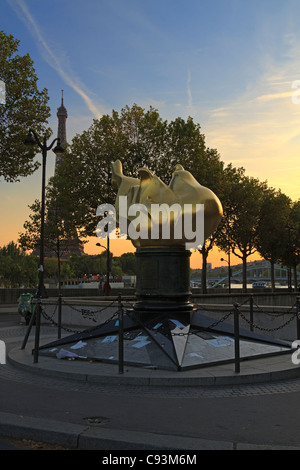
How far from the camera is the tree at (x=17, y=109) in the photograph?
20672mm

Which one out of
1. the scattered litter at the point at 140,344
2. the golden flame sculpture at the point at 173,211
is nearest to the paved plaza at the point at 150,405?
the scattered litter at the point at 140,344

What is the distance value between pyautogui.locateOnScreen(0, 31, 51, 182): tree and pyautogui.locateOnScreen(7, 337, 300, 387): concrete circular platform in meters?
15.2

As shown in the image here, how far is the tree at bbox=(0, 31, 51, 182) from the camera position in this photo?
67.8 feet

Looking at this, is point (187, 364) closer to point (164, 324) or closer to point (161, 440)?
point (164, 324)

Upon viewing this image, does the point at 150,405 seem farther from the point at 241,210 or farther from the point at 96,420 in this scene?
the point at 241,210

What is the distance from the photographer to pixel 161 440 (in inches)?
178

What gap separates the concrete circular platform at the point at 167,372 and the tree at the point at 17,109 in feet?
49.7

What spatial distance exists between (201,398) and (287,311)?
6973mm

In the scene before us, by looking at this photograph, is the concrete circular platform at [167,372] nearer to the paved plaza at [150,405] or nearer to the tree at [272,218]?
the paved plaza at [150,405]

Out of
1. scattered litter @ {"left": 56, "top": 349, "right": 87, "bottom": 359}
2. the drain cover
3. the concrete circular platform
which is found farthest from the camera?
scattered litter @ {"left": 56, "top": 349, "right": 87, "bottom": 359}

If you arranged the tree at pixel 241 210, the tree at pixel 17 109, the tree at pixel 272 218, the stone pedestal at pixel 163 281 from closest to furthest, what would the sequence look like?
the stone pedestal at pixel 163 281, the tree at pixel 17 109, the tree at pixel 241 210, the tree at pixel 272 218

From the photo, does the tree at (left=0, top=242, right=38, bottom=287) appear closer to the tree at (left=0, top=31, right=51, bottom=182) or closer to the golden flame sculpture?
the tree at (left=0, top=31, right=51, bottom=182)

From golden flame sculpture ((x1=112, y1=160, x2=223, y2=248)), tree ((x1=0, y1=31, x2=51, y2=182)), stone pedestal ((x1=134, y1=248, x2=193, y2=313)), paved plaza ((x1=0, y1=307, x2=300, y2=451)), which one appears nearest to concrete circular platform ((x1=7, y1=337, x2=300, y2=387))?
paved plaza ((x1=0, y1=307, x2=300, y2=451))
